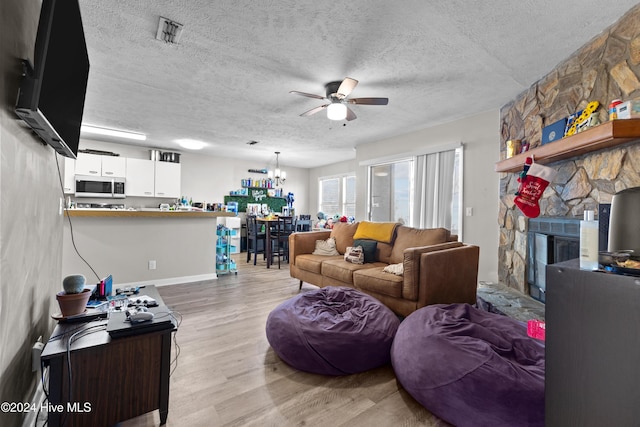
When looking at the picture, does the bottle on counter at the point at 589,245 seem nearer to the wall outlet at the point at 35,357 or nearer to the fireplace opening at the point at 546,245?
the fireplace opening at the point at 546,245

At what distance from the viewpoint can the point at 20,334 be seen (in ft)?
3.94

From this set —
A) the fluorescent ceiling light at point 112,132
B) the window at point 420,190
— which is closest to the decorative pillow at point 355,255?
the window at point 420,190

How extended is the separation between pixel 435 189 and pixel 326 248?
6.43 feet

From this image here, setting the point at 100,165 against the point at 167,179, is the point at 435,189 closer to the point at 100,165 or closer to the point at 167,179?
the point at 167,179

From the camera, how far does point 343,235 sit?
4.11 metres

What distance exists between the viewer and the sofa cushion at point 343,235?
4.04 metres

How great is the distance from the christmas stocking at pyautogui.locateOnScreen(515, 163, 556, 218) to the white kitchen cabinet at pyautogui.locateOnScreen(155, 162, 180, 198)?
6.04 metres

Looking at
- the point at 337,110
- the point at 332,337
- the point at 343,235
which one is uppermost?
the point at 337,110

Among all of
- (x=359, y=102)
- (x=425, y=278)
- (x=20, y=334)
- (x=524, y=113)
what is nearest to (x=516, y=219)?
(x=524, y=113)

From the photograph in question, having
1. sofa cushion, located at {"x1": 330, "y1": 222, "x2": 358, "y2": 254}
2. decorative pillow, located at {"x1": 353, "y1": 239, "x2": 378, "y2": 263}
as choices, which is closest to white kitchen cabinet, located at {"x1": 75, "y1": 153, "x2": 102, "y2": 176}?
sofa cushion, located at {"x1": 330, "y1": 222, "x2": 358, "y2": 254}

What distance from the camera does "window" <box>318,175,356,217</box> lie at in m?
7.73

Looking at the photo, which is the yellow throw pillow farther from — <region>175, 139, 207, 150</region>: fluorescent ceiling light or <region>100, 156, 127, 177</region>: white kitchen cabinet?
<region>100, 156, 127, 177</region>: white kitchen cabinet

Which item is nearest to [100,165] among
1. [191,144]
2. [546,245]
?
[191,144]

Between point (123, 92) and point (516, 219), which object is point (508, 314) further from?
point (123, 92)
